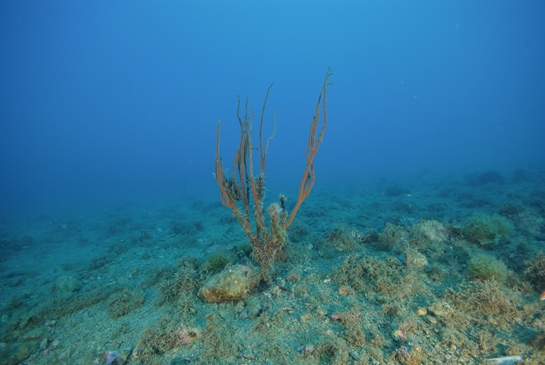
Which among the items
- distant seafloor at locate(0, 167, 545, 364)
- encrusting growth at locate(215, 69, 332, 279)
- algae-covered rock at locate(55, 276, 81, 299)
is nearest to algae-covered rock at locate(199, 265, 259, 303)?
distant seafloor at locate(0, 167, 545, 364)

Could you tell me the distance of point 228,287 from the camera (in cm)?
391

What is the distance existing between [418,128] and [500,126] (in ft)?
130

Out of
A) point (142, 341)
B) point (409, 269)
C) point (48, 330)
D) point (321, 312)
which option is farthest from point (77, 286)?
point (409, 269)

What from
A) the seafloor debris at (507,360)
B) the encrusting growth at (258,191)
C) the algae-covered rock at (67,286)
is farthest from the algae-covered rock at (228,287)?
the algae-covered rock at (67,286)

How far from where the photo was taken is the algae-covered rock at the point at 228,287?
3902 mm

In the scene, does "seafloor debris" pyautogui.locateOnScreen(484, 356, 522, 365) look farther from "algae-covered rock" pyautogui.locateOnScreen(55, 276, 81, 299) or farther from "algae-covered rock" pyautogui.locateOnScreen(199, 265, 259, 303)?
"algae-covered rock" pyautogui.locateOnScreen(55, 276, 81, 299)

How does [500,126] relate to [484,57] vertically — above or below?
below

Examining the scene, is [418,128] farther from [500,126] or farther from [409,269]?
[409,269]

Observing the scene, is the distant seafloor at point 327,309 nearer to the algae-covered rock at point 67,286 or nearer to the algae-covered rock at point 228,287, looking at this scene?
the algae-covered rock at point 67,286

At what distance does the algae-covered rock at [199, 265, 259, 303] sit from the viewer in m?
3.90

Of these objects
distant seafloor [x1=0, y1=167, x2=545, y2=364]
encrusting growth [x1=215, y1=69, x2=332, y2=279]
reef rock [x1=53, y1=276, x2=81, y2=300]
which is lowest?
reef rock [x1=53, y1=276, x2=81, y2=300]

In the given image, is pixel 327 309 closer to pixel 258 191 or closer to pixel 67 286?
pixel 258 191

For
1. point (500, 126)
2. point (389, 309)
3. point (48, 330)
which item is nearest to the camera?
point (389, 309)

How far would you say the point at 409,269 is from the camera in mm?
4156
